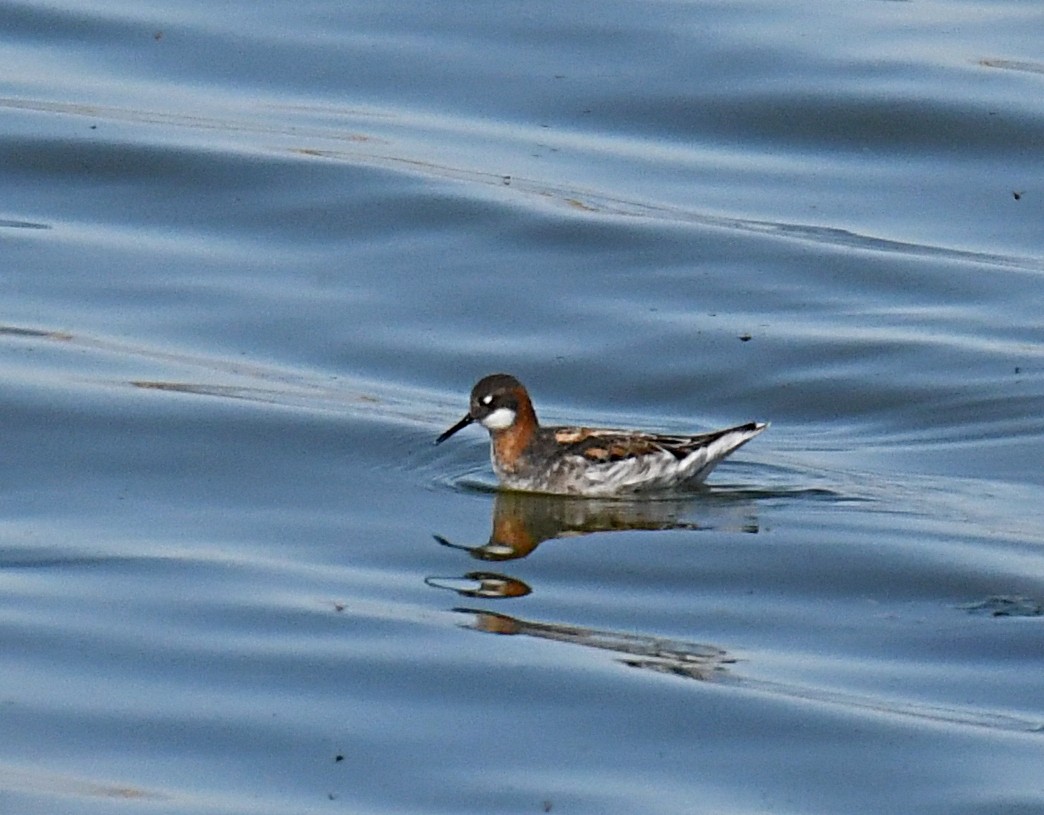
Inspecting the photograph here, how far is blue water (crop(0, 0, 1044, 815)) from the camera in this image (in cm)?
862

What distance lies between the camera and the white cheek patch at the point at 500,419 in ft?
41.3

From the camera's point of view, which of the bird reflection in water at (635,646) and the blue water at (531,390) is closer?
the blue water at (531,390)

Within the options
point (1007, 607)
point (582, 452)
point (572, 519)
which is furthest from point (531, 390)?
point (1007, 607)

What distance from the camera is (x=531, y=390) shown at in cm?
1402

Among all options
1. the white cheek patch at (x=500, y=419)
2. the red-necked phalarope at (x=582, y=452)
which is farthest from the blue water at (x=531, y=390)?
the white cheek patch at (x=500, y=419)

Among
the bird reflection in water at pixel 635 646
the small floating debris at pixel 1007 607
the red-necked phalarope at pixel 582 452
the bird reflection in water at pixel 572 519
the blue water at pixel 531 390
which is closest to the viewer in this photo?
the blue water at pixel 531 390

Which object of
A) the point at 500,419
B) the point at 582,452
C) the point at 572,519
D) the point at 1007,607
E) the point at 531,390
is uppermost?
the point at 531,390

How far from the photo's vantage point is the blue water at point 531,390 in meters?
8.62

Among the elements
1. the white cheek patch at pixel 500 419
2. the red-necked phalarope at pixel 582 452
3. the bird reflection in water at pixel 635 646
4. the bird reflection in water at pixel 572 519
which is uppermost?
the white cheek patch at pixel 500 419

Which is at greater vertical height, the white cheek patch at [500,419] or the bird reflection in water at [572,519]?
the white cheek patch at [500,419]

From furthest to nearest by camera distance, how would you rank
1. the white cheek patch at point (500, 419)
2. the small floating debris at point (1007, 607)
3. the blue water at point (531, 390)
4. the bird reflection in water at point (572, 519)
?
the white cheek patch at point (500, 419), the bird reflection in water at point (572, 519), the small floating debris at point (1007, 607), the blue water at point (531, 390)

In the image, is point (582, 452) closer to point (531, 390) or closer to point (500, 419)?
point (500, 419)

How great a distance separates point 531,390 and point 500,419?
4.58 ft

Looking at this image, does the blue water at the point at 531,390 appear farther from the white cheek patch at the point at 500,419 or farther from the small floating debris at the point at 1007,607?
the white cheek patch at the point at 500,419
